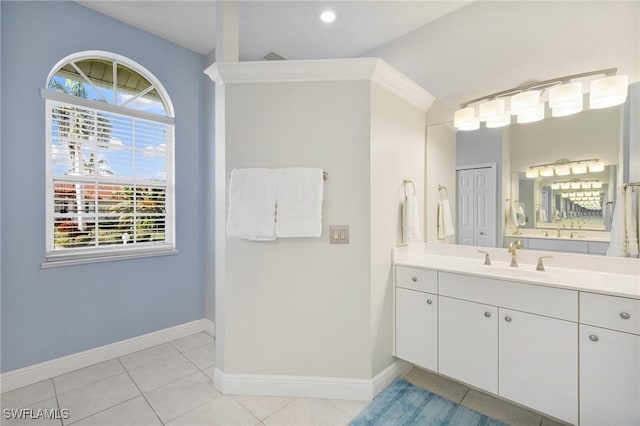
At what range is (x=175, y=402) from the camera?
2.04 meters

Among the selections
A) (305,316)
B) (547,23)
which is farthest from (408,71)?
(305,316)

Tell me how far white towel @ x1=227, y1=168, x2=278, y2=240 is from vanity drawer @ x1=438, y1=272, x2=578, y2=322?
4.03ft

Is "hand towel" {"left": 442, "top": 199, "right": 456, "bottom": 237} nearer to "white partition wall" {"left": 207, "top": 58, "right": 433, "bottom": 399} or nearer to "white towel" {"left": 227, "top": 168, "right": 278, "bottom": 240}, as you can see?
"white partition wall" {"left": 207, "top": 58, "right": 433, "bottom": 399}

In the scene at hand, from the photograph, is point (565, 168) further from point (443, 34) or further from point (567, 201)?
point (443, 34)

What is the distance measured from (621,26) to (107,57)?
3.78m

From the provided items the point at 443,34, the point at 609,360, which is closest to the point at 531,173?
the point at 609,360

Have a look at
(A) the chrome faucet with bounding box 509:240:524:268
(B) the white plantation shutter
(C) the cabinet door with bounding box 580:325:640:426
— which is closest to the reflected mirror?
(A) the chrome faucet with bounding box 509:240:524:268

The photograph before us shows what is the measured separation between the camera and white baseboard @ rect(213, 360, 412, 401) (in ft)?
6.75

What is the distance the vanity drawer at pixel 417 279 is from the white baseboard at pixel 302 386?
66 cm

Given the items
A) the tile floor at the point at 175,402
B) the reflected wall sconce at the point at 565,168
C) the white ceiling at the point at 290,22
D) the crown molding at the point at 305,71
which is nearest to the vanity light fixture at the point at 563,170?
the reflected wall sconce at the point at 565,168

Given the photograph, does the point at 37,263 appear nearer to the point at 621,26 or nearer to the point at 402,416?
the point at 402,416

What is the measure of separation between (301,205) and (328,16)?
5.45 feet

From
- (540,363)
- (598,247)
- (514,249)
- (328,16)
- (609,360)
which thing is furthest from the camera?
(328,16)

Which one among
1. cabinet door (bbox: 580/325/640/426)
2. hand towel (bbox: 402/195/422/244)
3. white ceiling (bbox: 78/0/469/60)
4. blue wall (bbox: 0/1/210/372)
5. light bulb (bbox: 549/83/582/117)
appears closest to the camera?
cabinet door (bbox: 580/325/640/426)
